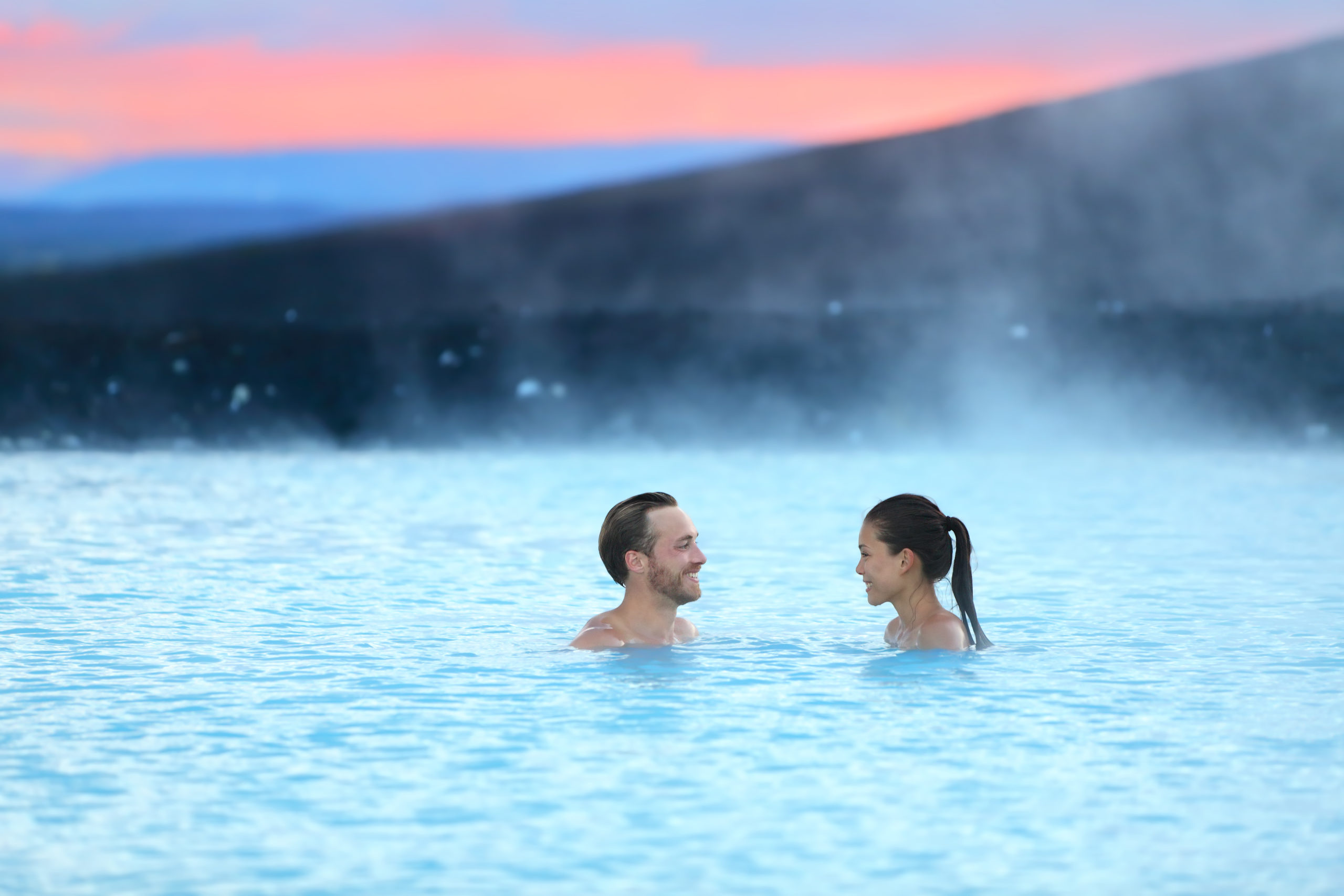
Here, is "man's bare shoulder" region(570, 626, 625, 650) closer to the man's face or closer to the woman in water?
the man's face

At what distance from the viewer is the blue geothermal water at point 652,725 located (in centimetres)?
368

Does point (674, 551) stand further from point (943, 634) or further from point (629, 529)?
point (943, 634)

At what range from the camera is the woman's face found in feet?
18.6

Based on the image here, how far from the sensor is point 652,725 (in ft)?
16.6

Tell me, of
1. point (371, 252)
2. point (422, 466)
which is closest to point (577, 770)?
point (422, 466)

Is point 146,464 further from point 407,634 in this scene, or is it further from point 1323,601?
point 1323,601

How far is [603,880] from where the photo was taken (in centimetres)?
354

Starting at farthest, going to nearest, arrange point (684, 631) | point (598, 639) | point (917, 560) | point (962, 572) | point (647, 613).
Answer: point (684, 631) → point (598, 639) → point (647, 613) → point (917, 560) → point (962, 572)

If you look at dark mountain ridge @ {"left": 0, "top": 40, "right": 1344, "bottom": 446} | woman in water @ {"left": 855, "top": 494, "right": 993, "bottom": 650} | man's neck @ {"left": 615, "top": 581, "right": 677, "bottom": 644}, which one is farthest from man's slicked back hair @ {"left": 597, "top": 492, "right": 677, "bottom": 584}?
dark mountain ridge @ {"left": 0, "top": 40, "right": 1344, "bottom": 446}

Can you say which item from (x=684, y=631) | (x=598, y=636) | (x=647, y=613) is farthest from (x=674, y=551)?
(x=684, y=631)

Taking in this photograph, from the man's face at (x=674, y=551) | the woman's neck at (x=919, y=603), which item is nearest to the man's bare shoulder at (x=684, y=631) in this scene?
the man's face at (x=674, y=551)

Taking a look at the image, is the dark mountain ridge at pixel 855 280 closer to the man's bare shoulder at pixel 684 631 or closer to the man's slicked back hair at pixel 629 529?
the man's bare shoulder at pixel 684 631

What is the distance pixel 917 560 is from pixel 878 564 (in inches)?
6.1

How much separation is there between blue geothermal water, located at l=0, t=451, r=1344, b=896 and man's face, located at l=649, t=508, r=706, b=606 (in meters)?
0.36
